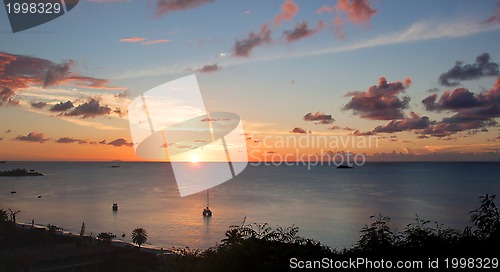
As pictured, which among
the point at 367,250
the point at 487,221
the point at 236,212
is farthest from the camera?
the point at 236,212

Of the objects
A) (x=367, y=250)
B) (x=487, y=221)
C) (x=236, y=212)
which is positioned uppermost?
(x=487, y=221)

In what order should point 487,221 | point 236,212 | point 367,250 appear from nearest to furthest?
point 367,250 < point 487,221 < point 236,212

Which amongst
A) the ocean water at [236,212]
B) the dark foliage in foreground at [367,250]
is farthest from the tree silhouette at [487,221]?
the ocean water at [236,212]

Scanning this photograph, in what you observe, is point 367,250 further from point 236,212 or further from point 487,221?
point 236,212

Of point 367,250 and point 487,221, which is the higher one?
point 487,221

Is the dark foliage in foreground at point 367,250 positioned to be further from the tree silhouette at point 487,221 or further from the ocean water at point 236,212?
the ocean water at point 236,212

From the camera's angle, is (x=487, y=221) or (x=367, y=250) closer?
(x=367, y=250)

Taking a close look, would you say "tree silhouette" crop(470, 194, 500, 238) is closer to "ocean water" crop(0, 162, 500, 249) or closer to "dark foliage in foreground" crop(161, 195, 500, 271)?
"dark foliage in foreground" crop(161, 195, 500, 271)

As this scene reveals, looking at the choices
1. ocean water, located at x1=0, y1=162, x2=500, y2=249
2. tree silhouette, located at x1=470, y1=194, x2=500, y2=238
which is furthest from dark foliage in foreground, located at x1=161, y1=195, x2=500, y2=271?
ocean water, located at x1=0, y1=162, x2=500, y2=249

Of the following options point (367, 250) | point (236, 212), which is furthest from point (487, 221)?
point (236, 212)

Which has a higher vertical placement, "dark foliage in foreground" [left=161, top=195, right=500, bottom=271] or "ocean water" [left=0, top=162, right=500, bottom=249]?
"dark foliage in foreground" [left=161, top=195, right=500, bottom=271]

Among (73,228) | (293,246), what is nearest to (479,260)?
(293,246)

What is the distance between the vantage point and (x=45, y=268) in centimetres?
2911

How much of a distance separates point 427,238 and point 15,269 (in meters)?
28.0
